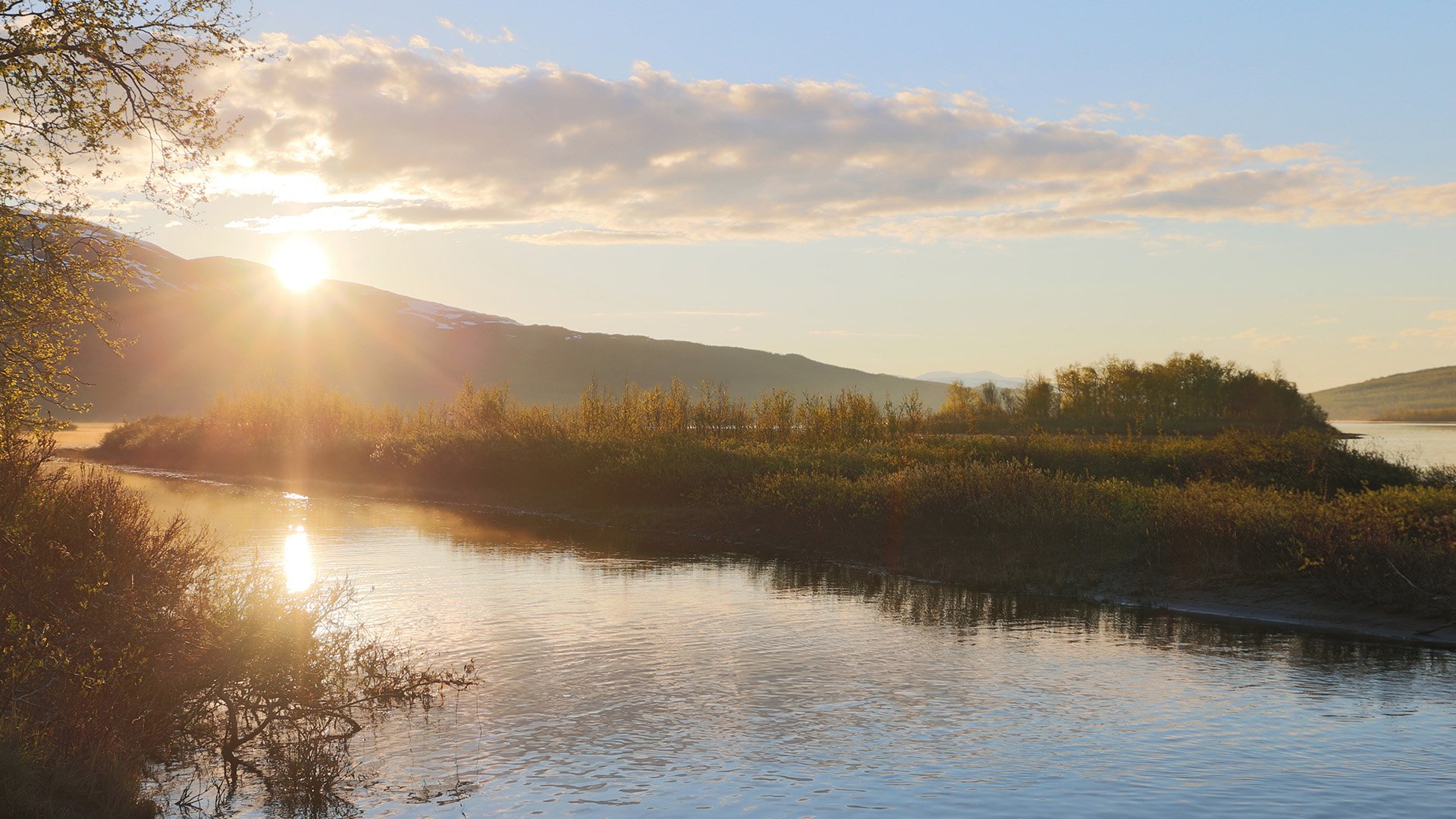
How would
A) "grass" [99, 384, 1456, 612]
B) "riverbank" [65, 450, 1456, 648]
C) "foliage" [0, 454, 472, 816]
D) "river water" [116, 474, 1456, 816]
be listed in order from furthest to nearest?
1. "grass" [99, 384, 1456, 612]
2. "riverbank" [65, 450, 1456, 648]
3. "river water" [116, 474, 1456, 816]
4. "foliage" [0, 454, 472, 816]

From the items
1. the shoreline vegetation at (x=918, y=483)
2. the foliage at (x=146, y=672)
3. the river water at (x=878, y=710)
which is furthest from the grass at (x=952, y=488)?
the foliage at (x=146, y=672)

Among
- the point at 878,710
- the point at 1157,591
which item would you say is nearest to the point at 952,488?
the point at 1157,591

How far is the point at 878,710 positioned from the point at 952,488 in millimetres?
16726

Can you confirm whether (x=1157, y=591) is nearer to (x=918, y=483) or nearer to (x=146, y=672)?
(x=918, y=483)

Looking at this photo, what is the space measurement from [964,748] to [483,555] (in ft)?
69.2

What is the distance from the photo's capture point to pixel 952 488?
31.2 metres

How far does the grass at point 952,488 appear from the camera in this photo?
24.2 meters

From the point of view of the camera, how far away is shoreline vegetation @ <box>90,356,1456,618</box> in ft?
80.3

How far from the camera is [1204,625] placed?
22.2 m

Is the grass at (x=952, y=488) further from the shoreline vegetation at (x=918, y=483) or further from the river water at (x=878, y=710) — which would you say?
the river water at (x=878, y=710)

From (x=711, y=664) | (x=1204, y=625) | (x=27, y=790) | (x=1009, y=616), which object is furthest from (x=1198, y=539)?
(x=27, y=790)

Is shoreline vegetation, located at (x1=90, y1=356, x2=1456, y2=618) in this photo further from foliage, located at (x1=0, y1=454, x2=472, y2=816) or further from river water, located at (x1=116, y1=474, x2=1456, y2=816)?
Result: foliage, located at (x1=0, y1=454, x2=472, y2=816)

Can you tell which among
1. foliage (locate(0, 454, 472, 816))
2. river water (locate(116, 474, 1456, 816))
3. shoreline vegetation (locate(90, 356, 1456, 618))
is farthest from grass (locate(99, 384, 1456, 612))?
foliage (locate(0, 454, 472, 816))

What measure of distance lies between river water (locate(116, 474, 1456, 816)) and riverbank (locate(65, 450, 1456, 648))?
3.45 ft
